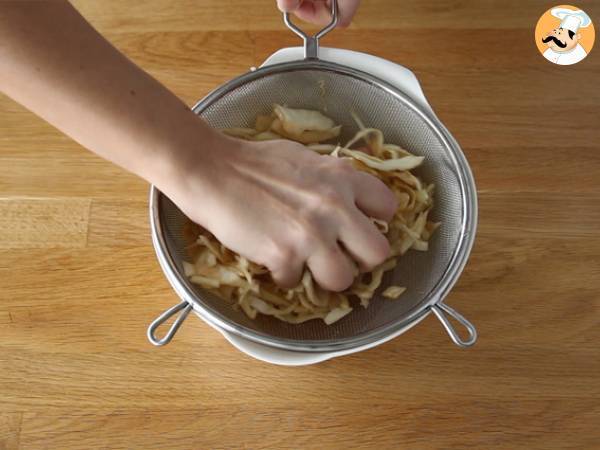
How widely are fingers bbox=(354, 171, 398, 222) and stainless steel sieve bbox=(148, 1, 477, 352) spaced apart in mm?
114

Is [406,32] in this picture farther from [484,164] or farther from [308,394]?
[308,394]

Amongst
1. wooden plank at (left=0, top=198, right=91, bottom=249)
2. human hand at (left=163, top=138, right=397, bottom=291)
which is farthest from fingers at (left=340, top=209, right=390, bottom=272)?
wooden plank at (left=0, top=198, right=91, bottom=249)

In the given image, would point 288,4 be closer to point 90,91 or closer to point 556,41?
point 90,91

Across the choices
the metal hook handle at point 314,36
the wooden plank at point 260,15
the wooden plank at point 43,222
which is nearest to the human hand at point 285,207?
the metal hook handle at point 314,36

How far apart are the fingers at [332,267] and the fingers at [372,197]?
0.07 meters

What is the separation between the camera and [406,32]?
3.57ft

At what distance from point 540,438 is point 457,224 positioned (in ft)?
1.02

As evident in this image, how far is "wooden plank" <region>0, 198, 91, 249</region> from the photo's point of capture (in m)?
0.94

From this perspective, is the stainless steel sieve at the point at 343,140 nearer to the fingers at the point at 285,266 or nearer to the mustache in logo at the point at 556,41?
the fingers at the point at 285,266

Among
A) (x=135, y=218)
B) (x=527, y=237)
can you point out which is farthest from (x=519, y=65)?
(x=135, y=218)

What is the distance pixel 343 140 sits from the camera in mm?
994

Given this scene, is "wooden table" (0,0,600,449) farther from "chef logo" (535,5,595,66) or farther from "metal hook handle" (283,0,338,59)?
"metal hook handle" (283,0,338,59)

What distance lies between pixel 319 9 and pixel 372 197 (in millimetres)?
317

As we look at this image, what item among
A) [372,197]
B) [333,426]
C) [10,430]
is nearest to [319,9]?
[372,197]
